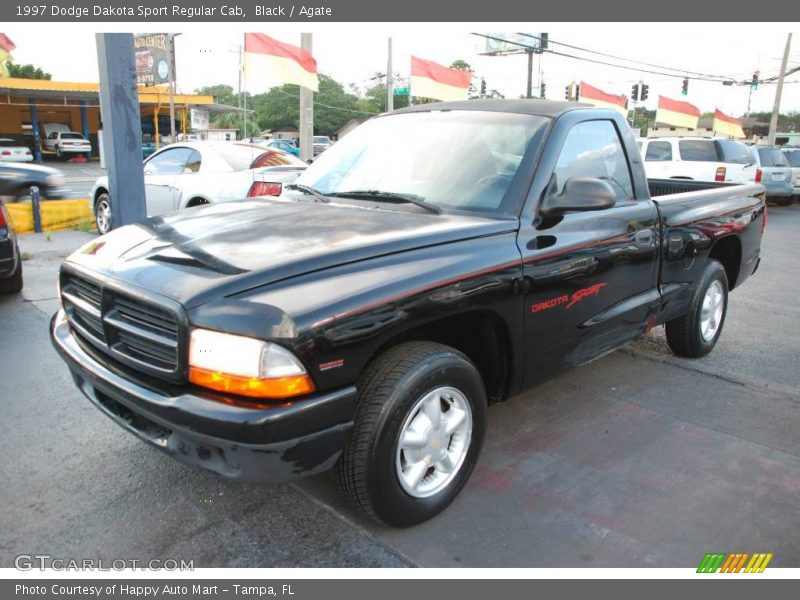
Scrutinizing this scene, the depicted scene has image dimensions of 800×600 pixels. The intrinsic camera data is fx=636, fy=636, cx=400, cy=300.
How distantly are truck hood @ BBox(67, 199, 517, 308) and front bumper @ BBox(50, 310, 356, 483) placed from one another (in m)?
0.38

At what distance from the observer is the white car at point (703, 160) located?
1470 centimetres

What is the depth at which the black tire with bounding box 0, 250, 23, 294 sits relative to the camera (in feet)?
20.0

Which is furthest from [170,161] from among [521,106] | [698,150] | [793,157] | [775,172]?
[793,157]

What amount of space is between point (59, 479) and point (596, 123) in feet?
11.2

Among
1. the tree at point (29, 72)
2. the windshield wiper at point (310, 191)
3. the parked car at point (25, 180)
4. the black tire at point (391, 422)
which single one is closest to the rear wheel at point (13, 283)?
the windshield wiper at point (310, 191)

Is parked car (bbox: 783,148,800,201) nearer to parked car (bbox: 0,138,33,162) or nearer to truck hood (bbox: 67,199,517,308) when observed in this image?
truck hood (bbox: 67,199,517,308)

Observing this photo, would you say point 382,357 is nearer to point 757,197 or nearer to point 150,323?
point 150,323

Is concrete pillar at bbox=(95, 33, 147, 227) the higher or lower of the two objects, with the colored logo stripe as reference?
higher

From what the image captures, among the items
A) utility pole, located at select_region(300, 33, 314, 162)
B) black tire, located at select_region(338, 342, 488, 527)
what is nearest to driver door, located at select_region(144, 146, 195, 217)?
utility pole, located at select_region(300, 33, 314, 162)

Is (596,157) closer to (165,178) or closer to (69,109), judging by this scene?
(165,178)

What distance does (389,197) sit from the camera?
10.9 feet

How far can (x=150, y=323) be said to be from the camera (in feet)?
7.81

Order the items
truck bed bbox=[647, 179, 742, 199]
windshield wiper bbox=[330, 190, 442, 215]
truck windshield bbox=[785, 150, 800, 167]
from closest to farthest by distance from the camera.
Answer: windshield wiper bbox=[330, 190, 442, 215] → truck bed bbox=[647, 179, 742, 199] → truck windshield bbox=[785, 150, 800, 167]

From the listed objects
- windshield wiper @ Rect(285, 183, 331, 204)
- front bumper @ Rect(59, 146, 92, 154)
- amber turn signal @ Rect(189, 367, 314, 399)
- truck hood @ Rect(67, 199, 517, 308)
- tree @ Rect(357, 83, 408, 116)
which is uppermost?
tree @ Rect(357, 83, 408, 116)
